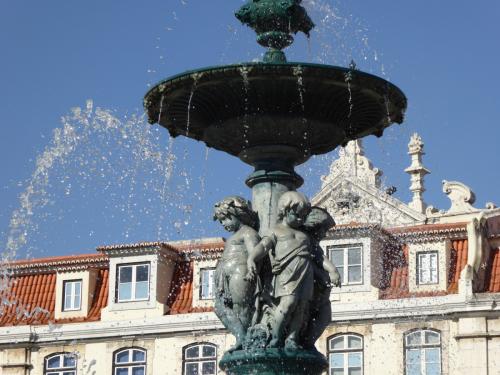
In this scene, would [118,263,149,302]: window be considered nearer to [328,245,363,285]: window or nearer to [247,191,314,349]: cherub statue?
[328,245,363,285]: window

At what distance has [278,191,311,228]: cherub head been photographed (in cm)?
1517

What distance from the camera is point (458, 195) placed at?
5803cm

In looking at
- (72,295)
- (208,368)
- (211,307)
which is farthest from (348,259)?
(72,295)

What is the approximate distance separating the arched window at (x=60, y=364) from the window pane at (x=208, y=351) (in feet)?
14.1

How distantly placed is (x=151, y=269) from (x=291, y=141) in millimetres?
33494

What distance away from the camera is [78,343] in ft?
163

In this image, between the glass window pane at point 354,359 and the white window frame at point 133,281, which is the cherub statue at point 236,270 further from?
the white window frame at point 133,281

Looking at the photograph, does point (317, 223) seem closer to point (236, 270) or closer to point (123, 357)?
point (236, 270)

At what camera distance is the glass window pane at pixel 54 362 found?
49.7 m

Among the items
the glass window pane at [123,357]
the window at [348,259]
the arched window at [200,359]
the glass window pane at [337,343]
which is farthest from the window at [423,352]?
the glass window pane at [123,357]

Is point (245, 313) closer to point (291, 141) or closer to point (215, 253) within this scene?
point (291, 141)

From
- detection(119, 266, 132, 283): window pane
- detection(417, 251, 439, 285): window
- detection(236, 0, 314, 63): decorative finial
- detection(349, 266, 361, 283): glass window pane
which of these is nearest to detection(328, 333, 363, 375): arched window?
detection(349, 266, 361, 283): glass window pane

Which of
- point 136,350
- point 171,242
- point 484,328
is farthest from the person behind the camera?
point 171,242

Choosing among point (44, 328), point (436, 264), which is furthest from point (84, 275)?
point (436, 264)
